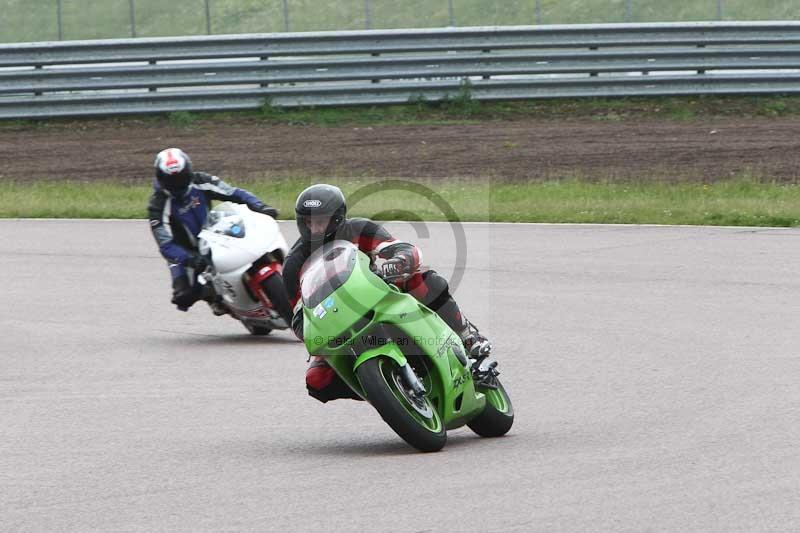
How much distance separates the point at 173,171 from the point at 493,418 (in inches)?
196

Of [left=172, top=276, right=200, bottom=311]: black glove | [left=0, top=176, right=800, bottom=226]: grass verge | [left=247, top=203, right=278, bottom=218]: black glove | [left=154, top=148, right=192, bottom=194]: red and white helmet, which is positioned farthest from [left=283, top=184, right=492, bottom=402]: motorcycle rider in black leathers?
→ [left=0, top=176, right=800, bottom=226]: grass verge

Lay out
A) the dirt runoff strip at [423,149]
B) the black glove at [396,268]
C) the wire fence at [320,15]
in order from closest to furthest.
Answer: the black glove at [396,268]
the dirt runoff strip at [423,149]
the wire fence at [320,15]

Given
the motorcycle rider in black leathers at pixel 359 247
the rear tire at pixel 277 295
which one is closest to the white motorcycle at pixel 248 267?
the rear tire at pixel 277 295

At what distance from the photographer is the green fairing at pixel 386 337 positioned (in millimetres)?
7152

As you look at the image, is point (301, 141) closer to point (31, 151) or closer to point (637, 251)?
point (31, 151)

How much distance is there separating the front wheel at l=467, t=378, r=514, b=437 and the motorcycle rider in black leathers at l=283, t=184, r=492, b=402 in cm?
25

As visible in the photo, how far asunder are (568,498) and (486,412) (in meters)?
1.59

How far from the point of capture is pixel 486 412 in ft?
25.5

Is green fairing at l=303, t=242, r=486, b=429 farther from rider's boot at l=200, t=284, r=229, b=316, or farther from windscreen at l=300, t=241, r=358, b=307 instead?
rider's boot at l=200, t=284, r=229, b=316

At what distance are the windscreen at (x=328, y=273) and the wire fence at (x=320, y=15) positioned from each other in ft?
71.1

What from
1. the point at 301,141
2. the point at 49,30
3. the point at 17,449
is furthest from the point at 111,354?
the point at 49,30

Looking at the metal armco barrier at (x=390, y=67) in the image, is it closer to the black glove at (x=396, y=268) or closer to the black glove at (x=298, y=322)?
the black glove at (x=298, y=322)

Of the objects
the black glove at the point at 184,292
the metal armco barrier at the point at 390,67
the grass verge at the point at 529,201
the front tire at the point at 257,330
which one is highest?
the metal armco barrier at the point at 390,67

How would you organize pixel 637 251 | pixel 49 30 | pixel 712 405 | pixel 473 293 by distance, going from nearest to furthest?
pixel 712 405 < pixel 473 293 < pixel 637 251 < pixel 49 30
